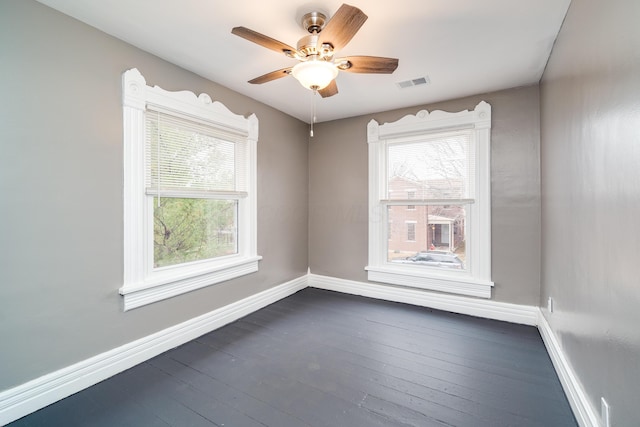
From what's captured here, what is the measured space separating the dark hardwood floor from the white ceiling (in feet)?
8.14

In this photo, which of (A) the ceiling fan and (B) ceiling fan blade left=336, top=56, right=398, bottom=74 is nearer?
(A) the ceiling fan

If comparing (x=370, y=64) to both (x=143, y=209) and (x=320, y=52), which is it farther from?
(x=143, y=209)

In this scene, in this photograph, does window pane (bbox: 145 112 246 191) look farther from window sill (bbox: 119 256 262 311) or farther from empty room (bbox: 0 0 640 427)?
window sill (bbox: 119 256 262 311)

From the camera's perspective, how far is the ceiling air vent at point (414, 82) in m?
2.80

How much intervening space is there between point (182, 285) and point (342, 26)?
2.39 metres

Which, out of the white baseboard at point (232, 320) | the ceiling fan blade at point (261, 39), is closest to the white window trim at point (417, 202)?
the white baseboard at point (232, 320)

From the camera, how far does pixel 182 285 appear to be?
8.38 feet

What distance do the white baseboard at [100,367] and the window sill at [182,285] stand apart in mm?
299

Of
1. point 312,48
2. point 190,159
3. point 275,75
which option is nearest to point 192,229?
point 190,159

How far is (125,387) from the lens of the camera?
194 cm

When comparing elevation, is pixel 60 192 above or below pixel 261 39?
below

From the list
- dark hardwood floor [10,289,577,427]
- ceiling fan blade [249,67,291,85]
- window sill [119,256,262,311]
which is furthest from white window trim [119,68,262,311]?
ceiling fan blade [249,67,291,85]

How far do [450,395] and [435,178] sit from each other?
2.33 metres

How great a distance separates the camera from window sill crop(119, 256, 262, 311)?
2188 millimetres
